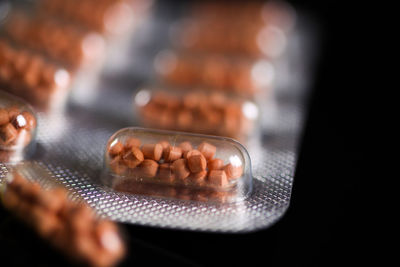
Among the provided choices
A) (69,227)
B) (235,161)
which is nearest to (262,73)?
(235,161)

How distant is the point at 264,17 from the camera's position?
3.04 meters

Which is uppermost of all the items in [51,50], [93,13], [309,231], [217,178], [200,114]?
[93,13]

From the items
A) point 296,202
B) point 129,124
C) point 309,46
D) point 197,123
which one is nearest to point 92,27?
point 129,124

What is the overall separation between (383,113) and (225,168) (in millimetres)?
1236

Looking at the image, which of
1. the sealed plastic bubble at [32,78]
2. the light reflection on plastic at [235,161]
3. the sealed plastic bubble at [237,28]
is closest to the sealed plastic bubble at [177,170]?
the light reflection on plastic at [235,161]

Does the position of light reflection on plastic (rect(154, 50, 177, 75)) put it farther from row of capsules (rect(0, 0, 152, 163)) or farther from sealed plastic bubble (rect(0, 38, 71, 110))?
sealed plastic bubble (rect(0, 38, 71, 110))

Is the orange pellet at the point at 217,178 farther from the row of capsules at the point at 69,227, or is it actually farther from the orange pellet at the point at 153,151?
the row of capsules at the point at 69,227

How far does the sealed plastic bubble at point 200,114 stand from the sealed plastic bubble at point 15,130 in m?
0.45

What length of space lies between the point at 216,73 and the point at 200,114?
41 cm

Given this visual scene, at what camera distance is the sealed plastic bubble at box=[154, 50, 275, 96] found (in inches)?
79.2

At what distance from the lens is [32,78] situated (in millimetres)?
1716

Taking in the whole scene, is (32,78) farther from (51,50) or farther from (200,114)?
(200,114)

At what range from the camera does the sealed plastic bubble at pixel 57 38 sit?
2.09 metres

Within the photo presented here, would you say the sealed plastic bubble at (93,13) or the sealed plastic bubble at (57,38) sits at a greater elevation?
the sealed plastic bubble at (93,13)
